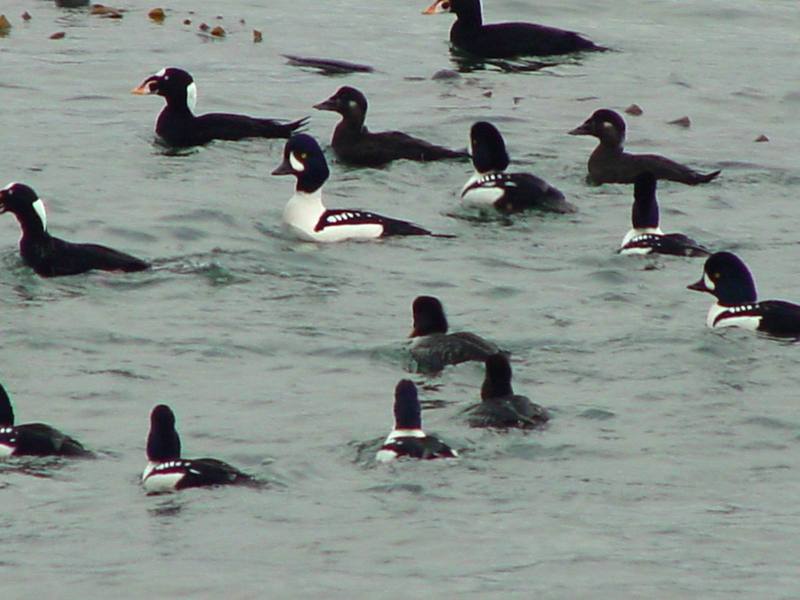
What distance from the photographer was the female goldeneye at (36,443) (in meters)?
13.6

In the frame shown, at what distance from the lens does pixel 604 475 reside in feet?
44.4

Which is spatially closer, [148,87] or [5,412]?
[5,412]

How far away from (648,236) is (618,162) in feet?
8.91

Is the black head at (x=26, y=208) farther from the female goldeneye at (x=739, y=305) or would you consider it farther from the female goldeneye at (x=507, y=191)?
the female goldeneye at (x=739, y=305)

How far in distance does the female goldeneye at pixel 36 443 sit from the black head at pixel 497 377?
249 cm

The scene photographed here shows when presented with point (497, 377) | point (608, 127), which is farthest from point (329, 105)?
point (497, 377)

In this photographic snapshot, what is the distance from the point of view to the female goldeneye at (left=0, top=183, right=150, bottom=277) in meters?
18.1

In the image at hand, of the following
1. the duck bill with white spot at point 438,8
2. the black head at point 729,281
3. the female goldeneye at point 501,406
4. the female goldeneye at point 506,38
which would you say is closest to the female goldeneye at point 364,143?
the black head at point 729,281

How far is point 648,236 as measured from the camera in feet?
63.1

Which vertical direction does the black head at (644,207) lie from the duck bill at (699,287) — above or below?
above

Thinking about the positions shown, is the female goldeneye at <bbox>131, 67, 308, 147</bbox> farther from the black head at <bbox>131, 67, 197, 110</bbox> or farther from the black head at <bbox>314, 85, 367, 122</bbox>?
the black head at <bbox>314, 85, 367, 122</bbox>

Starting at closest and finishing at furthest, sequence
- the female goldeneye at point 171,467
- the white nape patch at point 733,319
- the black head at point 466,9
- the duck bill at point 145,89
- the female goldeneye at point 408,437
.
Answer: the female goldeneye at point 171,467 → the female goldeneye at point 408,437 → the white nape patch at point 733,319 → the duck bill at point 145,89 → the black head at point 466,9

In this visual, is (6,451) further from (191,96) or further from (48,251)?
(191,96)

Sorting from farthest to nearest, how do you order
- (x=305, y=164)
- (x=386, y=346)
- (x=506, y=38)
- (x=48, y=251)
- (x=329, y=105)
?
(x=506, y=38), (x=329, y=105), (x=305, y=164), (x=48, y=251), (x=386, y=346)
